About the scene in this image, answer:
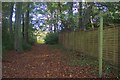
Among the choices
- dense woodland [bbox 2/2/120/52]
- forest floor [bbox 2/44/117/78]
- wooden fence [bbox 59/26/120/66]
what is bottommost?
forest floor [bbox 2/44/117/78]

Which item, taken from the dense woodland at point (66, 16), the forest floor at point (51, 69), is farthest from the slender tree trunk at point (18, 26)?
the forest floor at point (51, 69)

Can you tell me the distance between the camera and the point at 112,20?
17.8 meters


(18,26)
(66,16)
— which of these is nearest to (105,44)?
(18,26)

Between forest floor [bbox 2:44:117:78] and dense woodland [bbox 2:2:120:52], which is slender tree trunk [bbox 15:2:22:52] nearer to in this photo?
dense woodland [bbox 2:2:120:52]

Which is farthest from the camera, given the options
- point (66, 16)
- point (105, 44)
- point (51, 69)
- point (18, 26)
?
point (66, 16)

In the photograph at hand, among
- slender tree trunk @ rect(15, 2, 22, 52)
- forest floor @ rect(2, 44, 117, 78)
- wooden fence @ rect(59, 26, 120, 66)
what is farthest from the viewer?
slender tree trunk @ rect(15, 2, 22, 52)

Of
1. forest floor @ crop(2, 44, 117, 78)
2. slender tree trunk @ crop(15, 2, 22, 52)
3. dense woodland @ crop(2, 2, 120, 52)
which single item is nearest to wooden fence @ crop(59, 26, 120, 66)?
forest floor @ crop(2, 44, 117, 78)

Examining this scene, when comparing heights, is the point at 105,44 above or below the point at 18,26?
below

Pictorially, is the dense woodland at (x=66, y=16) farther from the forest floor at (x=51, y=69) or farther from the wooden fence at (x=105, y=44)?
the forest floor at (x=51, y=69)

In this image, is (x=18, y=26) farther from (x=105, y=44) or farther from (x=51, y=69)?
(x=51, y=69)

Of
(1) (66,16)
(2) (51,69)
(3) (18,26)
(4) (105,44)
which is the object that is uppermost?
(1) (66,16)

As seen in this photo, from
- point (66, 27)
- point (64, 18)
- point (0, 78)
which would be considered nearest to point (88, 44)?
point (0, 78)

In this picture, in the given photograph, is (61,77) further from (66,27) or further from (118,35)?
(66,27)

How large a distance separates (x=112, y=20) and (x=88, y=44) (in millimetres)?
4978
